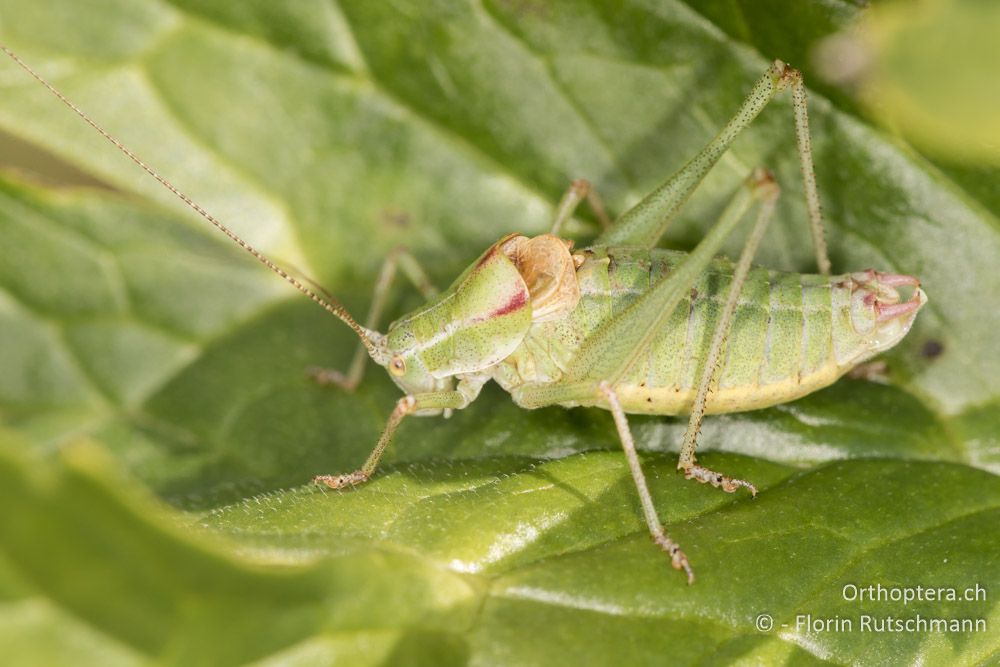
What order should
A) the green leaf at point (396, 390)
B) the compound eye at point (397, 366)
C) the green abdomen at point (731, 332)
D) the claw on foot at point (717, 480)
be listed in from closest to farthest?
the green leaf at point (396, 390)
the claw on foot at point (717, 480)
the green abdomen at point (731, 332)
the compound eye at point (397, 366)

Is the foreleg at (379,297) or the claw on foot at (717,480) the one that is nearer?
the claw on foot at (717,480)

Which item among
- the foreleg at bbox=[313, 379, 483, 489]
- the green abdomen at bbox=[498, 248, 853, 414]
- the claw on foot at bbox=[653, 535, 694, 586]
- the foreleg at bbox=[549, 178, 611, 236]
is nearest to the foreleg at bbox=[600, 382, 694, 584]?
the claw on foot at bbox=[653, 535, 694, 586]

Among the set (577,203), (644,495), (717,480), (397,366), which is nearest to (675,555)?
(644,495)

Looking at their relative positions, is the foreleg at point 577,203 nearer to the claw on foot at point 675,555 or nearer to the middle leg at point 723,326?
the middle leg at point 723,326

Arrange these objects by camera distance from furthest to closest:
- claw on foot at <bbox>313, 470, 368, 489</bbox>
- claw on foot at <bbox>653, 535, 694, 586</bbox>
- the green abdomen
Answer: the green abdomen < claw on foot at <bbox>313, 470, 368, 489</bbox> < claw on foot at <bbox>653, 535, 694, 586</bbox>

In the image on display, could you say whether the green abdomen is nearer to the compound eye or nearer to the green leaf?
the green leaf

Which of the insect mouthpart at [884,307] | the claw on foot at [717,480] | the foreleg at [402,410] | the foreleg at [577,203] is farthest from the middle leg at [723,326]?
the foreleg at [402,410]

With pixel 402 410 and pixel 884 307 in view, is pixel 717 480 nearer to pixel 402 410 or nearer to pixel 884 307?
pixel 884 307
